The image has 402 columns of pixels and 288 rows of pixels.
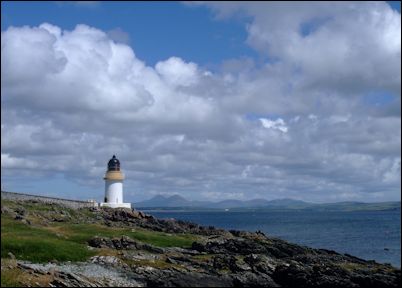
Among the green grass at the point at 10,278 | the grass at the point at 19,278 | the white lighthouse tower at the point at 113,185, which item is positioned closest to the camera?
the green grass at the point at 10,278

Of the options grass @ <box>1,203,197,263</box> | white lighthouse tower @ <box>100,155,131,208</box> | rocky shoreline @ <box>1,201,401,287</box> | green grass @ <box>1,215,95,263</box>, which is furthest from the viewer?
white lighthouse tower @ <box>100,155,131,208</box>

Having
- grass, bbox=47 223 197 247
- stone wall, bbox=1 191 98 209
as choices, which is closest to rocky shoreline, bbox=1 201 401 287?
grass, bbox=47 223 197 247

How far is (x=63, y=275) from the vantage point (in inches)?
1404

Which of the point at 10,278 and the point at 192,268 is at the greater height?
the point at 10,278

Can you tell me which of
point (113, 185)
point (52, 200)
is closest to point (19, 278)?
point (52, 200)

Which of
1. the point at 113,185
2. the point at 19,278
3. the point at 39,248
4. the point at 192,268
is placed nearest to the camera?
the point at 19,278

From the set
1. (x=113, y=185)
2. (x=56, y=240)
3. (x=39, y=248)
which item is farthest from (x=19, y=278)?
(x=113, y=185)

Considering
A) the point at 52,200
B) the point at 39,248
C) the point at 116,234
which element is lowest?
the point at 39,248

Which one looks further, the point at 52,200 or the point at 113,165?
the point at 113,165

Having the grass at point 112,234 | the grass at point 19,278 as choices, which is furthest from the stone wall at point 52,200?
the grass at point 19,278

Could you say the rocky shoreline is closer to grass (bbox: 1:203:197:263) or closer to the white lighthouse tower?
grass (bbox: 1:203:197:263)

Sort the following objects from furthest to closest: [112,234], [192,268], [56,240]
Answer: [112,234] → [56,240] → [192,268]

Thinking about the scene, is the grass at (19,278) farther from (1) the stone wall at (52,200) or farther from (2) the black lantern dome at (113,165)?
(2) the black lantern dome at (113,165)

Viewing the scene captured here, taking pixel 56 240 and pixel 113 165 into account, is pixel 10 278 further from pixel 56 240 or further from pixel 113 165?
pixel 113 165
